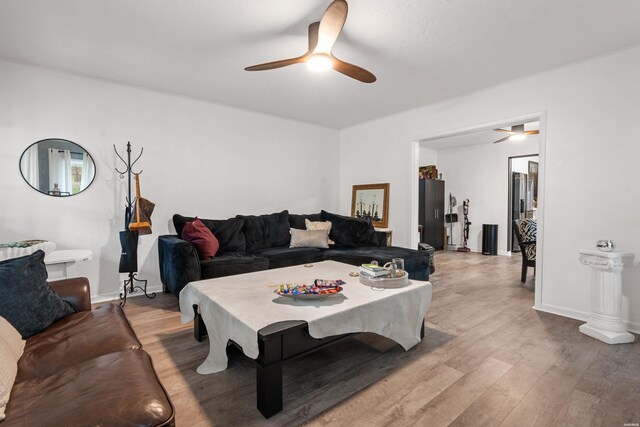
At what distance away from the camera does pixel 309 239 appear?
439 centimetres

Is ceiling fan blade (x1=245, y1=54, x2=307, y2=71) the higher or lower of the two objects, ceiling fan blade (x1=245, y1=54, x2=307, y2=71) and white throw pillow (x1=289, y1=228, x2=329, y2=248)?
the higher

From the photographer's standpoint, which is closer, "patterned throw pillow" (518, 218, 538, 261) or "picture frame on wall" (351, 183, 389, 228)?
"patterned throw pillow" (518, 218, 538, 261)

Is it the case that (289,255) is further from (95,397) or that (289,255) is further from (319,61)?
(95,397)

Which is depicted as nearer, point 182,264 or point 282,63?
point 282,63

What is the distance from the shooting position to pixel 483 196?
6.98 metres

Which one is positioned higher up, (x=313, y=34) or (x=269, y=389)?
(x=313, y=34)

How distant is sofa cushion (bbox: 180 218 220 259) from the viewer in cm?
339

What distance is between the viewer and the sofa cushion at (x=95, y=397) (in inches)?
37.8

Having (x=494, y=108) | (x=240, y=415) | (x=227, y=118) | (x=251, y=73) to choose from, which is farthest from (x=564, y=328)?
(x=227, y=118)

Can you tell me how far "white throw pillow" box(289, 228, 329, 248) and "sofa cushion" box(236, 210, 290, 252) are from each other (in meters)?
0.18

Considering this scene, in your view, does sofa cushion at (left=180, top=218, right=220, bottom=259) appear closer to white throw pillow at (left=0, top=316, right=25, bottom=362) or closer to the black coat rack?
the black coat rack

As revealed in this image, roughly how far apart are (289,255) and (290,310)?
2115 mm

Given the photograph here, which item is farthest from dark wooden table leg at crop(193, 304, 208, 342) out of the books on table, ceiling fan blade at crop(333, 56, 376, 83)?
ceiling fan blade at crop(333, 56, 376, 83)

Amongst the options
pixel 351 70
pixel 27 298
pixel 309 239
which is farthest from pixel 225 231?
pixel 351 70
